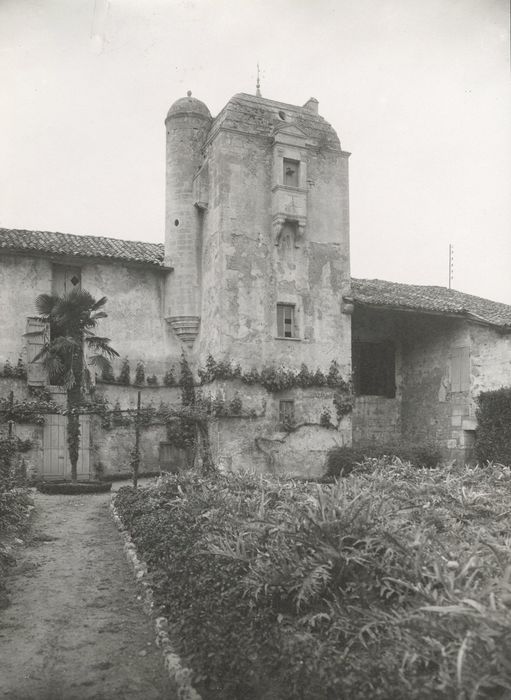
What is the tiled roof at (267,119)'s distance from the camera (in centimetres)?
2161

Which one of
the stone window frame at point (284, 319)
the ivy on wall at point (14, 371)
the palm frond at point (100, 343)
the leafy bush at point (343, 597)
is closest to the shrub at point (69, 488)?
the palm frond at point (100, 343)

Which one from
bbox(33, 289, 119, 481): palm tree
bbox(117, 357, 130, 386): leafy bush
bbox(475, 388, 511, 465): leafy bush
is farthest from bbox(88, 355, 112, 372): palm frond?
bbox(475, 388, 511, 465): leafy bush

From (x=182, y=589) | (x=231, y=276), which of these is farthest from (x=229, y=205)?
(x=182, y=589)

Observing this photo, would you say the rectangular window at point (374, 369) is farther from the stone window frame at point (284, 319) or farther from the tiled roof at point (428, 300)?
the stone window frame at point (284, 319)

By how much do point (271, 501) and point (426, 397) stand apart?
1529 cm

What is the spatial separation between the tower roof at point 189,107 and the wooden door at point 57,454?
11468mm

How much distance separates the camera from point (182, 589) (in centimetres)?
761

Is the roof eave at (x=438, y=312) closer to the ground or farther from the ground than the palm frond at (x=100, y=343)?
farther from the ground

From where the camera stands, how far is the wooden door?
803 inches

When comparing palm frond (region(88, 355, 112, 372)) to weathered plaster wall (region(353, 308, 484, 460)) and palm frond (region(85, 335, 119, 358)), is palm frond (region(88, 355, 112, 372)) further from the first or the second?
weathered plaster wall (region(353, 308, 484, 460))

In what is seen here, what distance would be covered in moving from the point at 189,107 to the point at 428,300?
11.1 metres

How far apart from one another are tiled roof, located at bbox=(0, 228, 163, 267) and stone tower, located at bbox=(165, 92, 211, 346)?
94cm

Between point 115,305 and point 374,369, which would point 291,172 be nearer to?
point 115,305

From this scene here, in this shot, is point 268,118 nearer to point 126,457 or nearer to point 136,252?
point 136,252
